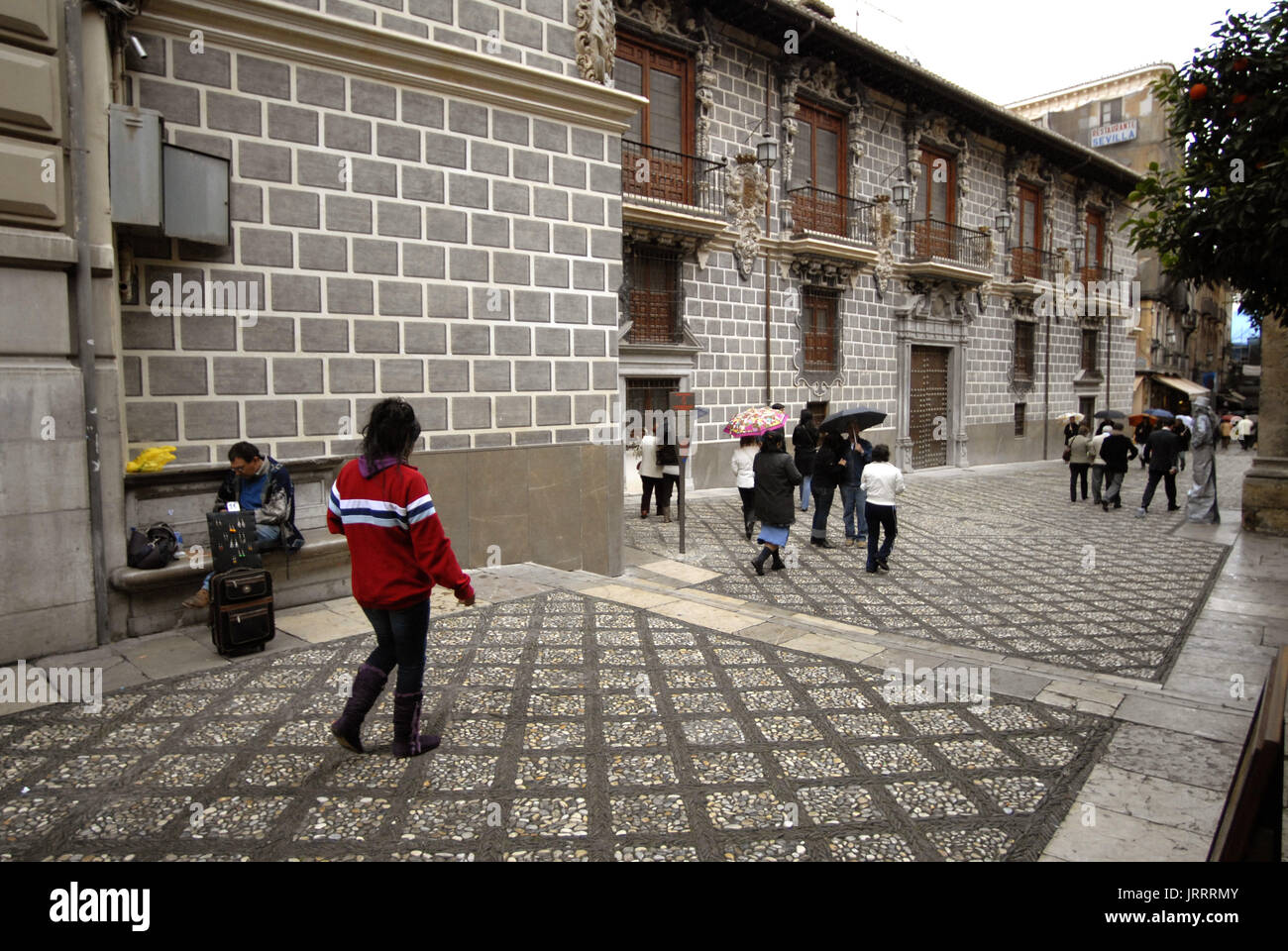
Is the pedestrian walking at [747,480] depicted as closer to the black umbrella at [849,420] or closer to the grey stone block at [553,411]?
the black umbrella at [849,420]

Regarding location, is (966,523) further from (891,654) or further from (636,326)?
(891,654)

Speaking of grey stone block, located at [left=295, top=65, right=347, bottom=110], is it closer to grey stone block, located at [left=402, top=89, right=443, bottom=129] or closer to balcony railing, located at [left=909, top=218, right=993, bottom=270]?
grey stone block, located at [left=402, top=89, right=443, bottom=129]

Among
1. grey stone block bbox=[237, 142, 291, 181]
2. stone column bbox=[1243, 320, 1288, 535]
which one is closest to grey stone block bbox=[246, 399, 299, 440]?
grey stone block bbox=[237, 142, 291, 181]

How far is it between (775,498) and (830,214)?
10.8 m

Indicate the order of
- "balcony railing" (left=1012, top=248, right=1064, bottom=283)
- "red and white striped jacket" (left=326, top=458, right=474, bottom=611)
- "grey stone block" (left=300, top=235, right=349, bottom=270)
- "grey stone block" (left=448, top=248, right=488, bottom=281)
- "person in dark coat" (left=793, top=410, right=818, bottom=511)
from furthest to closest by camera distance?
"balcony railing" (left=1012, top=248, right=1064, bottom=283) < "person in dark coat" (left=793, top=410, right=818, bottom=511) < "grey stone block" (left=448, top=248, right=488, bottom=281) < "grey stone block" (left=300, top=235, right=349, bottom=270) < "red and white striped jacket" (left=326, top=458, right=474, bottom=611)

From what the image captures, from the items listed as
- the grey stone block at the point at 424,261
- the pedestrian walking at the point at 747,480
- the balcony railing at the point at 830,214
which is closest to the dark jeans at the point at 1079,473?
the balcony railing at the point at 830,214

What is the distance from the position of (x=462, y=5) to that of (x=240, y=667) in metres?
5.77

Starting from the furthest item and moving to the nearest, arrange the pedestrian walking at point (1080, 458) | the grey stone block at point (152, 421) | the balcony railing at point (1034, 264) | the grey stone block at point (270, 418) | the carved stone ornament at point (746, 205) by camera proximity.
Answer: the balcony railing at point (1034, 264) < the carved stone ornament at point (746, 205) < the pedestrian walking at point (1080, 458) < the grey stone block at point (270, 418) < the grey stone block at point (152, 421)

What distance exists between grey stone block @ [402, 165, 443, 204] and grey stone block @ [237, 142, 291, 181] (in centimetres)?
96

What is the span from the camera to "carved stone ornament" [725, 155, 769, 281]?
15250 millimetres

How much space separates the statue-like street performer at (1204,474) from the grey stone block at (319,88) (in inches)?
480

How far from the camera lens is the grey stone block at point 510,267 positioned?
736cm

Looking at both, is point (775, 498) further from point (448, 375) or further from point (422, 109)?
point (422, 109)
